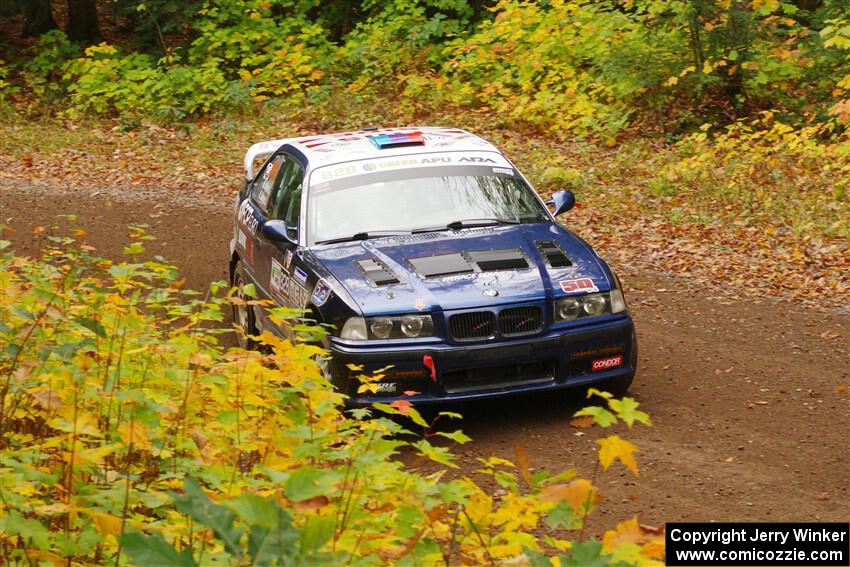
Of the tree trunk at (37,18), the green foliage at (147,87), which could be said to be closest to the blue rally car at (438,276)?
the green foliage at (147,87)

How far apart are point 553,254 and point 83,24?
69.0 feet

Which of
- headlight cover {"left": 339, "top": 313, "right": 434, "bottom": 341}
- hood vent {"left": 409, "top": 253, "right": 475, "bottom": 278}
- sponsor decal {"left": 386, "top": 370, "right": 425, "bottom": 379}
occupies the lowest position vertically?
sponsor decal {"left": 386, "top": 370, "right": 425, "bottom": 379}

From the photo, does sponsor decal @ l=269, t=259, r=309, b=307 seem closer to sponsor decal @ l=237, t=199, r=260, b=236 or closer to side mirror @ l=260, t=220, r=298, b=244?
side mirror @ l=260, t=220, r=298, b=244

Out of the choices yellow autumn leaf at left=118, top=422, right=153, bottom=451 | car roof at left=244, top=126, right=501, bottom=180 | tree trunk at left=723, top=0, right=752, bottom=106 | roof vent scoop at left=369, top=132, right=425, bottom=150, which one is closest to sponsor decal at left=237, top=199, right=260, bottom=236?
car roof at left=244, top=126, right=501, bottom=180

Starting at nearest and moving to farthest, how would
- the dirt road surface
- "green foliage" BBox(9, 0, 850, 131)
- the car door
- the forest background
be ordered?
the forest background < the dirt road surface < the car door < "green foliage" BBox(9, 0, 850, 131)

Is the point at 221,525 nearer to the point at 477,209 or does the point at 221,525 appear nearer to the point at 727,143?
the point at 477,209

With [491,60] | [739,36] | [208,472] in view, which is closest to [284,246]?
[208,472]

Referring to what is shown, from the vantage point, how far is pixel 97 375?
4785mm

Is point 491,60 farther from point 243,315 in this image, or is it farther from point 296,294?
point 296,294

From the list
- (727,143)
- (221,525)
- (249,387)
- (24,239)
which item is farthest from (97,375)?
(727,143)

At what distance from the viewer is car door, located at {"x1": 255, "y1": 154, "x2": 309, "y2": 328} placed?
801 cm

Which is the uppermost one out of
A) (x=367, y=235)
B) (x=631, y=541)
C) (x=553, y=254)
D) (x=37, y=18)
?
(x=631, y=541)

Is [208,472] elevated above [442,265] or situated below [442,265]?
above

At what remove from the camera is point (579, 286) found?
290 inches
